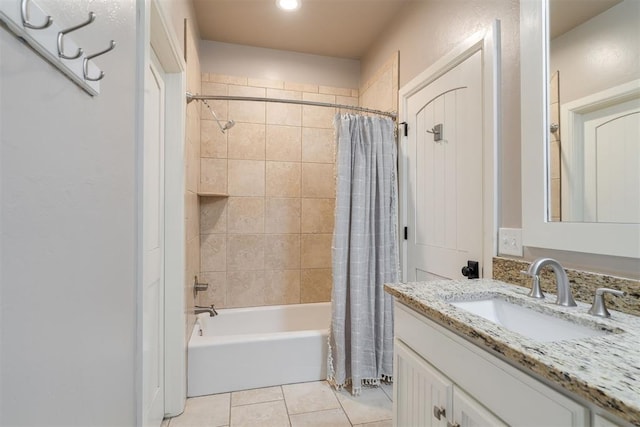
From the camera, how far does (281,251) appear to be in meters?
2.73

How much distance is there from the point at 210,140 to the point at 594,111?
7.96 feet

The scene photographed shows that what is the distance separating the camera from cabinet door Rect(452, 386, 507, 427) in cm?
74

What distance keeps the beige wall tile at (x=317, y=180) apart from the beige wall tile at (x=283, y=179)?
2.7 inches

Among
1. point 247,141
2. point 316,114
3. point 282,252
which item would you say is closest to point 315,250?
point 282,252

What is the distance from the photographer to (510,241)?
131 cm

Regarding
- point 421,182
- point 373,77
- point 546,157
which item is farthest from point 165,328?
point 373,77

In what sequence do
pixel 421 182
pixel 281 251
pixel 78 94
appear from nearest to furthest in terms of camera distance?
1. pixel 78 94
2. pixel 421 182
3. pixel 281 251

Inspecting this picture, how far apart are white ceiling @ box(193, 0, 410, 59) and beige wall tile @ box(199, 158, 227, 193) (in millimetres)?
1049

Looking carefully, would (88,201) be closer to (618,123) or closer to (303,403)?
(618,123)

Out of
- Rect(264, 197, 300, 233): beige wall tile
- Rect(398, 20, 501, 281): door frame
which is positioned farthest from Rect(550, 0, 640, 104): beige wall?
Rect(264, 197, 300, 233): beige wall tile

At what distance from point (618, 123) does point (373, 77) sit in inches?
76.4

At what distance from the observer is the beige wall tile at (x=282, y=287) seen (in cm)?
269

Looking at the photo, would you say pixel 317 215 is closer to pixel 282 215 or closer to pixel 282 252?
pixel 282 215

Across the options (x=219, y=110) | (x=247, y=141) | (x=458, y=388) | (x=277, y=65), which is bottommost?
(x=458, y=388)
